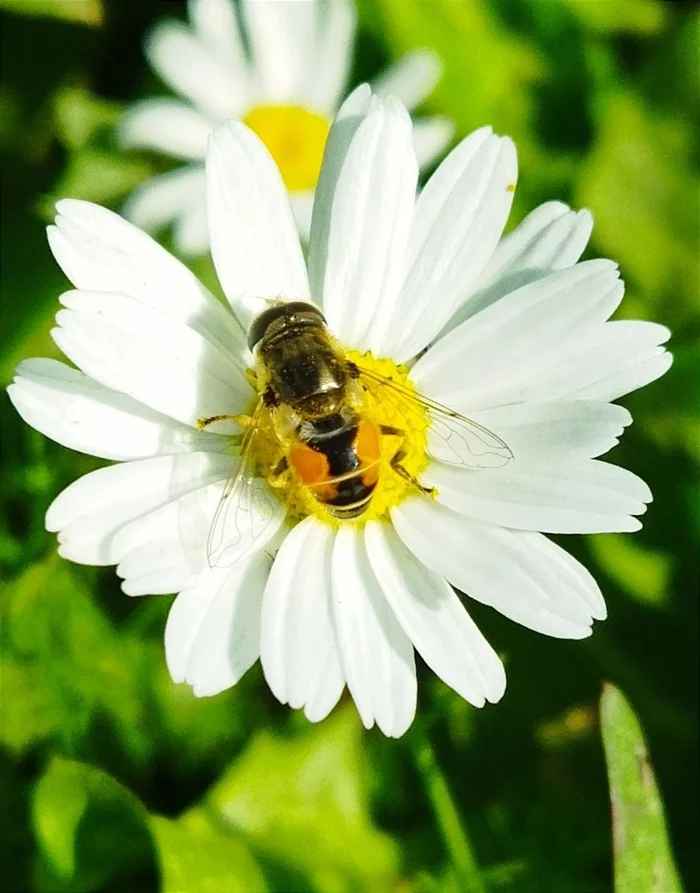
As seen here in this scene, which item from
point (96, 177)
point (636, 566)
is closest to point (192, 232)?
A: point (96, 177)

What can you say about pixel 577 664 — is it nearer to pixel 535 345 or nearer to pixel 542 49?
pixel 535 345

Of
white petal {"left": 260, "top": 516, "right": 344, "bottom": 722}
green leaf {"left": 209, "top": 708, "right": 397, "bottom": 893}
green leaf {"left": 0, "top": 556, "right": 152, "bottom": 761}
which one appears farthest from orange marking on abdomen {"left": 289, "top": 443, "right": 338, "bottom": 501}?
green leaf {"left": 209, "top": 708, "right": 397, "bottom": 893}

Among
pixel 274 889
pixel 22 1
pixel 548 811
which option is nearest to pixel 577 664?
pixel 548 811

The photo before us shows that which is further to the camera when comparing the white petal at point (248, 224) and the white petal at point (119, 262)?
the white petal at point (248, 224)

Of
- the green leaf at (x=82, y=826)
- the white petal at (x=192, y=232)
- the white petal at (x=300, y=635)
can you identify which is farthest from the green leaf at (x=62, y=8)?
the green leaf at (x=82, y=826)

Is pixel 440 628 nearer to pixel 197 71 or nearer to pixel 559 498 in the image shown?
pixel 559 498

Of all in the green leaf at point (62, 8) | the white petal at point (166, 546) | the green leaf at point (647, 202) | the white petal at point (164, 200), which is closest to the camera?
the white petal at point (166, 546)

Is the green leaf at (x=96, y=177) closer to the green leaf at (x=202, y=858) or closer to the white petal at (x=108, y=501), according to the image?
the white petal at (x=108, y=501)

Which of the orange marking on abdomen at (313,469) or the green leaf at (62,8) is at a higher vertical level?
the green leaf at (62,8)
